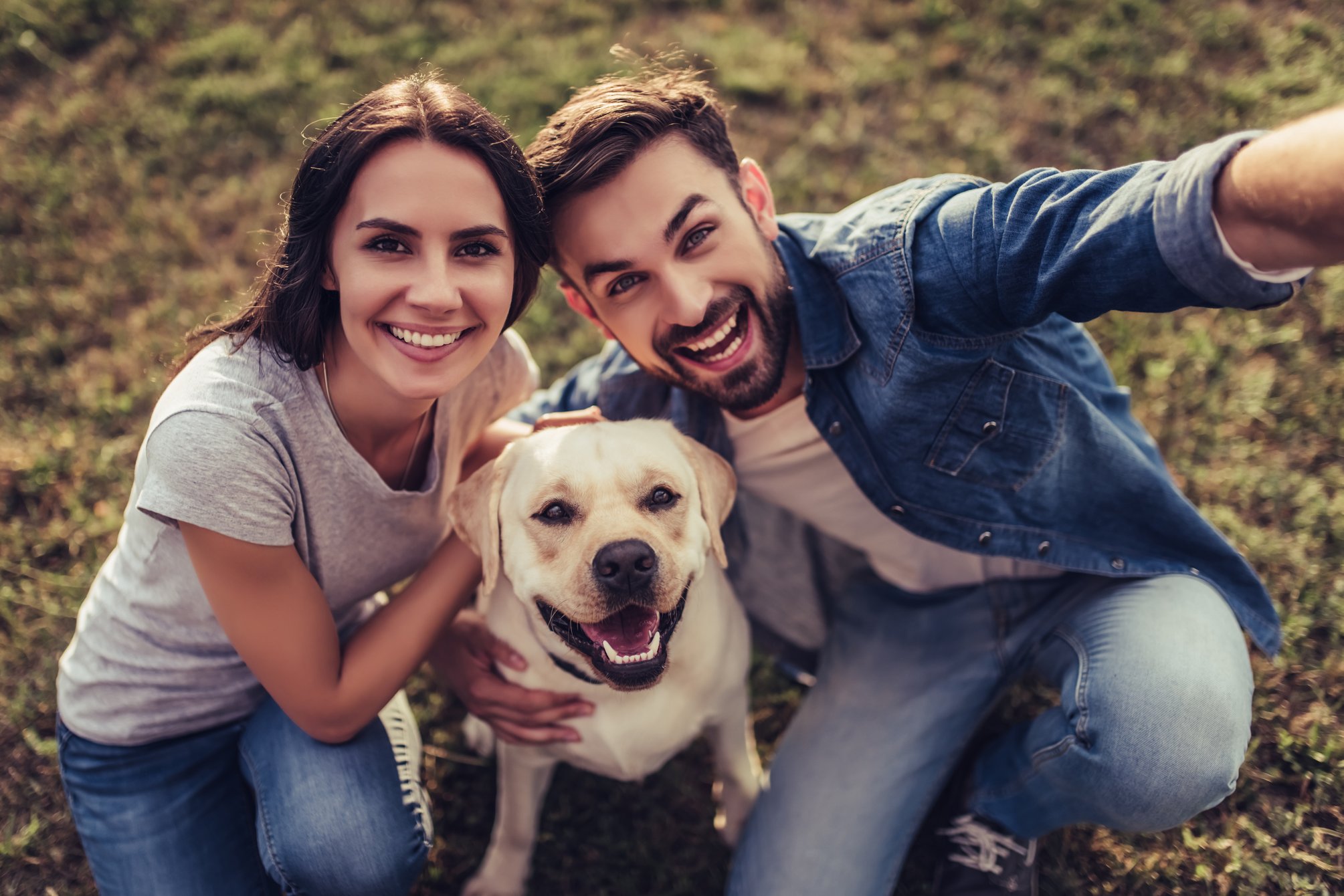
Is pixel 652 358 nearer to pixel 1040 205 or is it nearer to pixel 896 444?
pixel 896 444

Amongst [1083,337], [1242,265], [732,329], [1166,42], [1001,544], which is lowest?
[1001,544]

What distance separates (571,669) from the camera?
92.7 inches

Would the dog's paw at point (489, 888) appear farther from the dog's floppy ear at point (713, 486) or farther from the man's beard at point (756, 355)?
the man's beard at point (756, 355)

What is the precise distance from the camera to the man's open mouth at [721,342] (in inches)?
95.1

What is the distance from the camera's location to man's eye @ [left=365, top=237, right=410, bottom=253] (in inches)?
83.7

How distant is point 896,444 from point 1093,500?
0.66m

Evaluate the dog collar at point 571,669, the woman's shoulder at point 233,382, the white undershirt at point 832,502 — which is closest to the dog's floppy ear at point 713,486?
the white undershirt at point 832,502

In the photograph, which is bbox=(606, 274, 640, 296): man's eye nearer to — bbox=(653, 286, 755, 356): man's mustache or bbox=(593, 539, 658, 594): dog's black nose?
bbox=(653, 286, 755, 356): man's mustache

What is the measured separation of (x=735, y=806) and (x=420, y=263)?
6.77ft

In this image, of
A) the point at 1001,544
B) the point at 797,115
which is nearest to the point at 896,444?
the point at 1001,544

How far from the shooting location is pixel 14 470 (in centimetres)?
375

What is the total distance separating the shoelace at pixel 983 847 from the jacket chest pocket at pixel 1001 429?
115cm

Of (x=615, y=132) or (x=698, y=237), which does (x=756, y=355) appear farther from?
(x=615, y=132)

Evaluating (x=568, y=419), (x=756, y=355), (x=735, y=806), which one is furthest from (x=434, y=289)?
(x=735, y=806)
